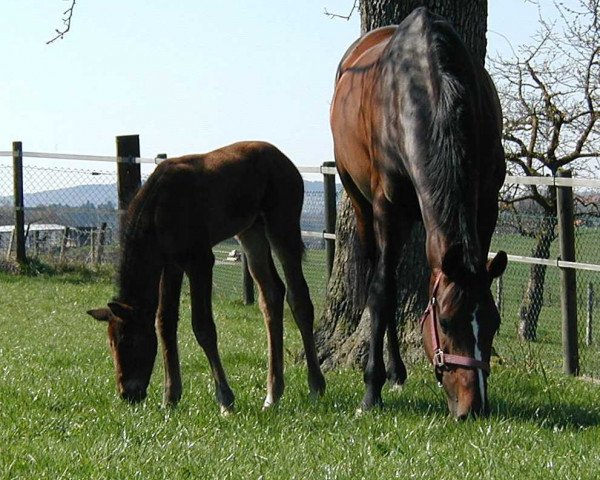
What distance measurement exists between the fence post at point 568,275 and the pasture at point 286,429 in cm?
71

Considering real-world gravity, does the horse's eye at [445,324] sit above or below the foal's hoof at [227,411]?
above

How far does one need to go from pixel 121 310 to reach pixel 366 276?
2.28 meters

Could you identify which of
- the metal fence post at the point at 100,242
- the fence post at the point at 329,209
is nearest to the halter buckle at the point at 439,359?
the fence post at the point at 329,209

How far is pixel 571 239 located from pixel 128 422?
5015 mm

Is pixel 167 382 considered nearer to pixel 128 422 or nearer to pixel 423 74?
pixel 128 422

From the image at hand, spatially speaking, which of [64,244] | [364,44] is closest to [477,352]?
[364,44]

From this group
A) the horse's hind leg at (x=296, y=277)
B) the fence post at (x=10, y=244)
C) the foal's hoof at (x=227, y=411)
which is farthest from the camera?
the fence post at (x=10, y=244)

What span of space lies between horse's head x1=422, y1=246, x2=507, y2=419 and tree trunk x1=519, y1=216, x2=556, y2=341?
6.62 metres

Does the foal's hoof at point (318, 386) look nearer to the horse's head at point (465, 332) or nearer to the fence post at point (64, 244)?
the horse's head at point (465, 332)

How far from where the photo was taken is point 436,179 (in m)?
6.11

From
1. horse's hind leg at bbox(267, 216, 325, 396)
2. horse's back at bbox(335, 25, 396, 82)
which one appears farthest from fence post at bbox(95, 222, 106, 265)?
horse's hind leg at bbox(267, 216, 325, 396)

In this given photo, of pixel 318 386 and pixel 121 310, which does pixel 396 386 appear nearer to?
pixel 318 386

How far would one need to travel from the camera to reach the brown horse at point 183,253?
681 cm

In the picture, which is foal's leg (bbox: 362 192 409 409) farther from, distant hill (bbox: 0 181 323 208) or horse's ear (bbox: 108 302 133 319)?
distant hill (bbox: 0 181 323 208)
